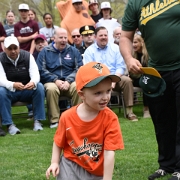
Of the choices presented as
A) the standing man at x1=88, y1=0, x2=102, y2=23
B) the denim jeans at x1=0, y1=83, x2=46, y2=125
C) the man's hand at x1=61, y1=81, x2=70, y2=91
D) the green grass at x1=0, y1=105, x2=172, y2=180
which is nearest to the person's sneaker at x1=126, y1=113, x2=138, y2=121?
the green grass at x1=0, y1=105, x2=172, y2=180

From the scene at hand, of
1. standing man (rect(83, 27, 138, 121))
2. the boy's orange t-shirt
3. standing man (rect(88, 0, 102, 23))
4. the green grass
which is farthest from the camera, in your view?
standing man (rect(88, 0, 102, 23))

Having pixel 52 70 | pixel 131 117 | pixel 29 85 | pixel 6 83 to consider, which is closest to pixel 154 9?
pixel 29 85

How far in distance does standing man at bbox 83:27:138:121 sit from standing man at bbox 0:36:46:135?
139 cm

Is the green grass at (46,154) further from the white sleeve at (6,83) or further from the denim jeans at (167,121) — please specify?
the white sleeve at (6,83)

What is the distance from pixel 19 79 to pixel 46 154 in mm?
2754

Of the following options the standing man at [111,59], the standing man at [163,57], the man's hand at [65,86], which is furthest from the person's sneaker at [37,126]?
the standing man at [163,57]

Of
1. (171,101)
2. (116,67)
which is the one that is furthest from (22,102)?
(171,101)

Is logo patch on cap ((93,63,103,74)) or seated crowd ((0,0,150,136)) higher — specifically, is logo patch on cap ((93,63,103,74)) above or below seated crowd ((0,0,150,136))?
above

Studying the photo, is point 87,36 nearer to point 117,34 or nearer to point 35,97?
point 117,34

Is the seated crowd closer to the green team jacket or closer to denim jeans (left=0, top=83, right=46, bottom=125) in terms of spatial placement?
denim jeans (left=0, top=83, right=46, bottom=125)

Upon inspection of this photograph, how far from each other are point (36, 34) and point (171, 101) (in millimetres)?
Answer: 7159

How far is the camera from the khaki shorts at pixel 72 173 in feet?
11.4

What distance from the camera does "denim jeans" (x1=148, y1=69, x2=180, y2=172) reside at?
14.2 feet

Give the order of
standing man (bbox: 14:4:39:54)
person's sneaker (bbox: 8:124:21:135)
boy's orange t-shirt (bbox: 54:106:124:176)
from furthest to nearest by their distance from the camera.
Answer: standing man (bbox: 14:4:39:54) < person's sneaker (bbox: 8:124:21:135) < boy's orange t-shirt (bbox: 54:106:124:176)
